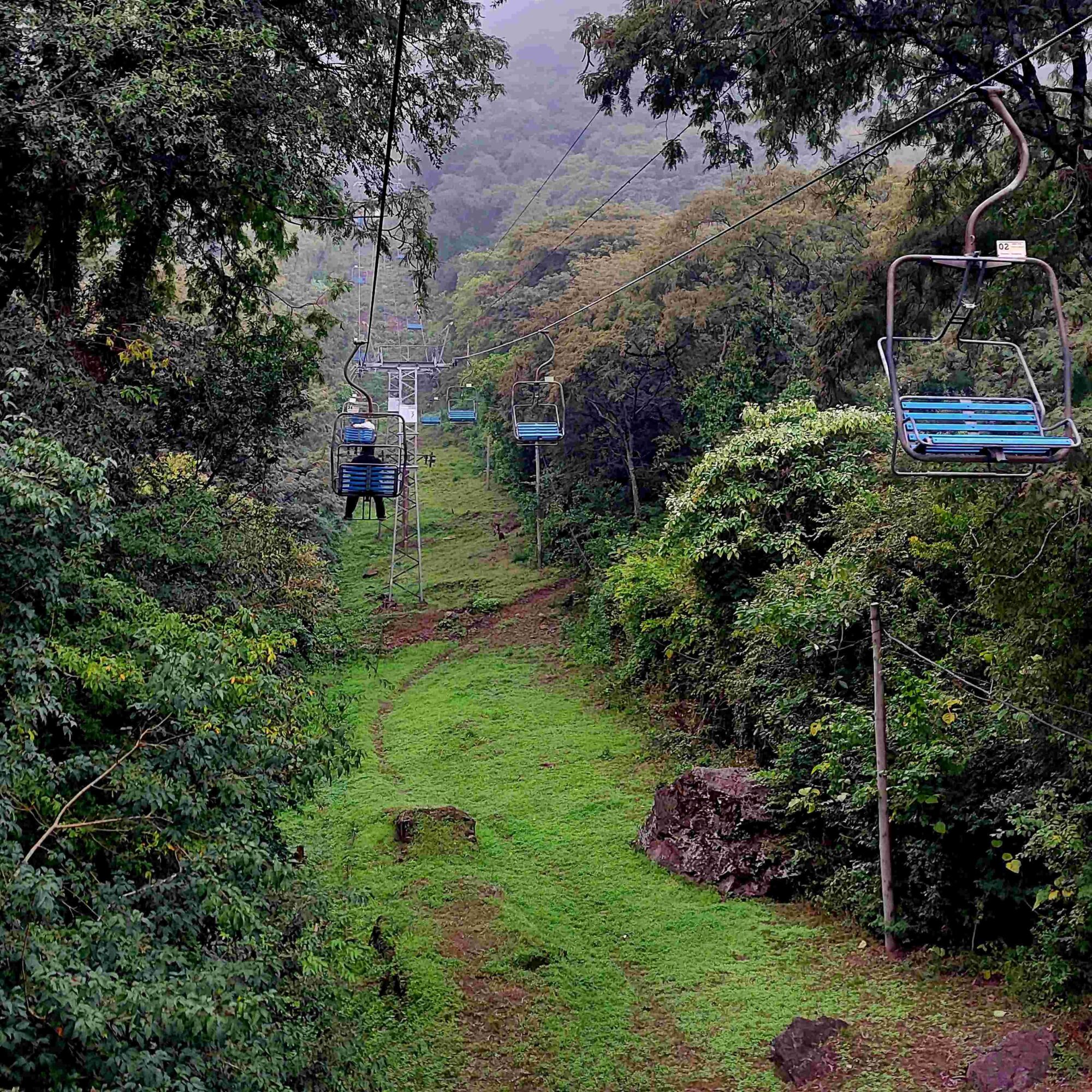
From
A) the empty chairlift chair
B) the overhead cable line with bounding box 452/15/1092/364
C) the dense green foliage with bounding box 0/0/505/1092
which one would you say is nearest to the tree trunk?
the overhead cable line with bounding box 452/15/1092/364

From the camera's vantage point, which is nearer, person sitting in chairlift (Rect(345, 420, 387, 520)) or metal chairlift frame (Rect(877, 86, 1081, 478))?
metal chairlift frame (Rect(877, 86, 1081, 478))

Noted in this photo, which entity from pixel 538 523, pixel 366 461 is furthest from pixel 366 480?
pixel 538 523

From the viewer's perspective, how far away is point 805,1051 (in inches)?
279

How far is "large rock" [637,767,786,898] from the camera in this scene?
33.4 ft

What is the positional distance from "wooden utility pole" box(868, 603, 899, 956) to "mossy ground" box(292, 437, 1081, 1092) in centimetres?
32

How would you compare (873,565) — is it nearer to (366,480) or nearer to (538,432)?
(366,480)

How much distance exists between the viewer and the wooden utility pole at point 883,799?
8.34m

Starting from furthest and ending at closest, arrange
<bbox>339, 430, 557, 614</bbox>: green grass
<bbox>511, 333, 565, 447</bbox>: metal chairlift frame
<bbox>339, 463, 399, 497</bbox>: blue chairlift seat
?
<bbox>339, 430, 557, 614</bbox>: green grass → <bbox>511, 333, 565, 447</bbox>: metal chairlift frame → <bbox>339, 463, 399, 497</bbox>: blue chairlift seat

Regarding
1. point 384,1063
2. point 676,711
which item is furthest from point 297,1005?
point 676,711

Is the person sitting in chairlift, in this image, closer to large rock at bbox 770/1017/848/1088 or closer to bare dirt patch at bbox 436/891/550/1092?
bare dirt patch at bbox 436/891/550/1092

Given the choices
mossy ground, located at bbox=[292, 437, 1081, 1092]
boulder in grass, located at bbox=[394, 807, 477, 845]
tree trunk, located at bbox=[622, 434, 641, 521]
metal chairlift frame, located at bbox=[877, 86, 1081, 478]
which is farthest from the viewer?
tree trunk, located at bbox=[622, 434, 641, 521]

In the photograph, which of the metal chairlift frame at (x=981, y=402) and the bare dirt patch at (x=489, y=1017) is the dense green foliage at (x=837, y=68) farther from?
the bare dirt patch at (x=489, y=1017)

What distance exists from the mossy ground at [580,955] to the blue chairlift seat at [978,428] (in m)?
4.17

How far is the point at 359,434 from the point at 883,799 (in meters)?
6.30
